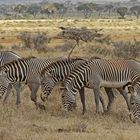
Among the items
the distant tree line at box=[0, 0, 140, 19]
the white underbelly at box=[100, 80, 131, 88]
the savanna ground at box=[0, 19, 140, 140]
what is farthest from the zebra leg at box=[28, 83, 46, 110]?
the distant tree line at box=[0, 0, 140, 19]

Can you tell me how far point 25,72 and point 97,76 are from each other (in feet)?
6.19

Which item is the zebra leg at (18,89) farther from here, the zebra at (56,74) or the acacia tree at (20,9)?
the acacia tree at (20,9)

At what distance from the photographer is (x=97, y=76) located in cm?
1098

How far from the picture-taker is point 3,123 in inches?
380

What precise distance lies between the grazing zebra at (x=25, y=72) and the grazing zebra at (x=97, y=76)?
106 cm

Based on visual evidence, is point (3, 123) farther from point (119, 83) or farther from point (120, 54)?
point (120, 54)

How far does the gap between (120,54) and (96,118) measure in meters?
12.9

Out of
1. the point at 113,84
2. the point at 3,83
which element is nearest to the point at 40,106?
the point at 3,83

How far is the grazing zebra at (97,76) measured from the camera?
427 inches

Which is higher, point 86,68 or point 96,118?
point 86,68

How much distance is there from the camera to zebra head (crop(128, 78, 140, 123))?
1005 centimetres

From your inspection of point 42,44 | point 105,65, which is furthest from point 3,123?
point 42,44

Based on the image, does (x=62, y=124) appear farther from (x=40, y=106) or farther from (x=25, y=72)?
(x=25, y=72)

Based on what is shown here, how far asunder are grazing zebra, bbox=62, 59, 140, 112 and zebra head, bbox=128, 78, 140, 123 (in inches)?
37.3
